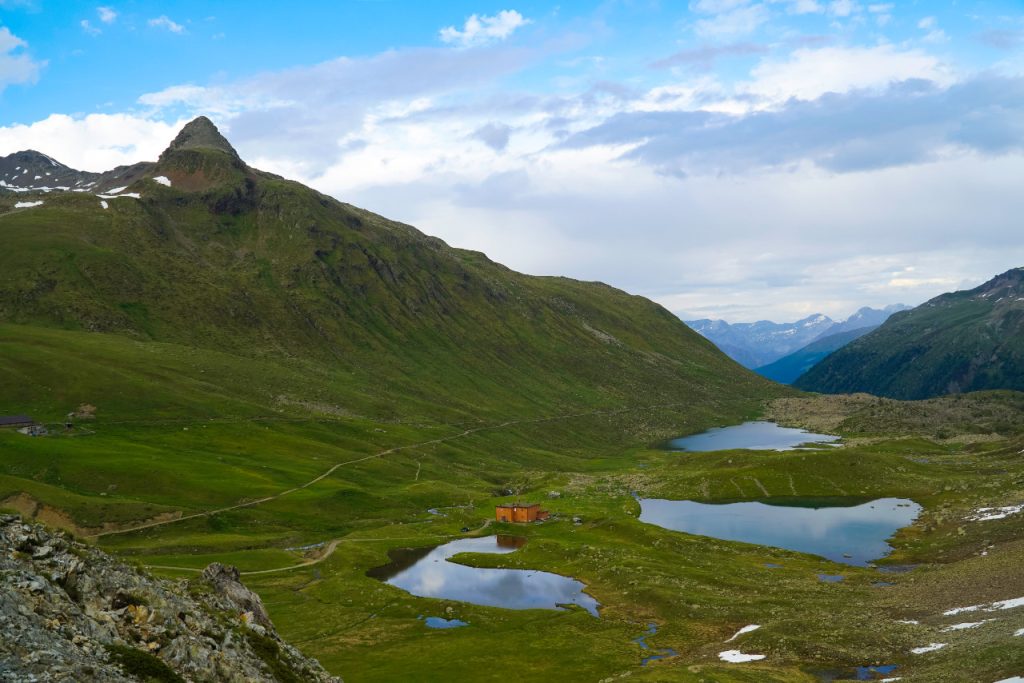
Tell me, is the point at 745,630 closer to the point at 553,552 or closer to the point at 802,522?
the point at 553,552

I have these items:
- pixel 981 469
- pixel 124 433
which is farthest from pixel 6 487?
pixel 981 469

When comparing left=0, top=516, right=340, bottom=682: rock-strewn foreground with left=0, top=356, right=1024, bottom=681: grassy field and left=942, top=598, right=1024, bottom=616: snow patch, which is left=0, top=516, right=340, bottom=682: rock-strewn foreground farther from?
left=942, top=598, right=1024, bottom=616: snow patch

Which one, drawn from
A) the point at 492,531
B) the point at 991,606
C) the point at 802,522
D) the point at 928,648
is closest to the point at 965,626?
the point at 928,648

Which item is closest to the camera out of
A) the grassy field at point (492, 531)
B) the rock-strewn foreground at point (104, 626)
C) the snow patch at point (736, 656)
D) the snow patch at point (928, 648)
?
the rock-strewn foreground at point (104, 626)

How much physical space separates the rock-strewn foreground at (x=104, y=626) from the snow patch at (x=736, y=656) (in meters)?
44.7

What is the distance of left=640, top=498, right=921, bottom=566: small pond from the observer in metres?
122

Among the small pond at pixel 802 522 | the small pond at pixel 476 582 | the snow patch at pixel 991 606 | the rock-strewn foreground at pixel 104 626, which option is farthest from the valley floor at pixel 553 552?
the rock-strewn foreground at pixel 104 626

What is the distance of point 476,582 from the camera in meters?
108

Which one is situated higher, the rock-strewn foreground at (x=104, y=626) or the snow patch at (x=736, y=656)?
the rock-strewn foreground at (x=104, y=626)

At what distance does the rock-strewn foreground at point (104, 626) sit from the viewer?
84.4ft

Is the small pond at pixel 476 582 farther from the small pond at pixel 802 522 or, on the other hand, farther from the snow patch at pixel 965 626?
the snow patch at pixel 965 626

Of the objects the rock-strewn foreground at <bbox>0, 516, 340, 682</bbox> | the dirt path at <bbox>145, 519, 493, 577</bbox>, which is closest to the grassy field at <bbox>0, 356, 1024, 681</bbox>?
the dirt path at <bbox>145, 519, 493, 577</bbox>

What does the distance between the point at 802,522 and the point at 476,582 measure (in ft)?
234

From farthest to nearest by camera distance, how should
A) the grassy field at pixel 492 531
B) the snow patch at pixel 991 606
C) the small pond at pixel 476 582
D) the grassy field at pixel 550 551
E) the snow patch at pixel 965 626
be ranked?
the small pond at pixel 476 582
the grassy field at pixel 492 531
the grassy field at pixel 550 551
the snow patch at pixel 991 606
the snow patch at pixel 965 626
